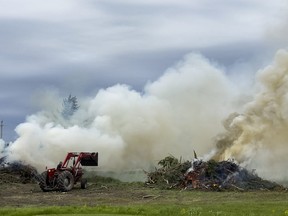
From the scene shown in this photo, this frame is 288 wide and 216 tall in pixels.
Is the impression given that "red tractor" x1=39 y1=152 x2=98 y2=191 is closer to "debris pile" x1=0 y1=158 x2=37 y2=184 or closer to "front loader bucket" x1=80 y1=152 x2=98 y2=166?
"front loader bucket" x1=80 y1=152 x2=98 y2=166

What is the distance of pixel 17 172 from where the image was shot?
59531 millimetres

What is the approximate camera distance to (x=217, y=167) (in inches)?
1918

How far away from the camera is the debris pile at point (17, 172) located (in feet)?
188

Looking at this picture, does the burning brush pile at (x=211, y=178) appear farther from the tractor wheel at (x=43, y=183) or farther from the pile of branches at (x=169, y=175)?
the tractor wheel at (x=43, y=183)

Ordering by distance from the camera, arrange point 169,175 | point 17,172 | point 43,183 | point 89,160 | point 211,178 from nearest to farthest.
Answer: point 43,183, point 211,178, point 169,175, point 89,160, point 17,172

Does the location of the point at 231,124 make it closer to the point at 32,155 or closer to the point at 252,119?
the point at 252,119

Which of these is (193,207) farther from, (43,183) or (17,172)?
(17,172)

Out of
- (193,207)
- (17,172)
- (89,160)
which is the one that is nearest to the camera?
(193,207)

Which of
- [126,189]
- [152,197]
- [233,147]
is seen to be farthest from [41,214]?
[233,147]

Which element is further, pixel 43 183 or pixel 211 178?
pixel 211 178

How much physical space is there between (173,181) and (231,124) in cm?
1476

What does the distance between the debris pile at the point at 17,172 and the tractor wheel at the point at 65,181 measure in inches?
439

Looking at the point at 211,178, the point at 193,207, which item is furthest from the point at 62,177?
the point at 193,207

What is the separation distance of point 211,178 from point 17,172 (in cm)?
2049
